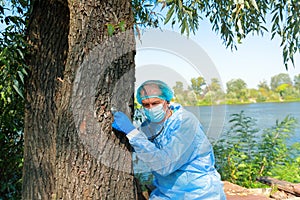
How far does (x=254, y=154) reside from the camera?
497cm

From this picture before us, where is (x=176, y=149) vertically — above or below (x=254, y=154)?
above

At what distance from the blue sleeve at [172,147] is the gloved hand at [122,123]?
0.17 ft

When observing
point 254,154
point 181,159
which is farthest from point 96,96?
point 254,154

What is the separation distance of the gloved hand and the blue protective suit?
4.4 inches

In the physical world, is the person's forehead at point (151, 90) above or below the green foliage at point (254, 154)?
above

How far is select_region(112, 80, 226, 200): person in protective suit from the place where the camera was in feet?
6.32

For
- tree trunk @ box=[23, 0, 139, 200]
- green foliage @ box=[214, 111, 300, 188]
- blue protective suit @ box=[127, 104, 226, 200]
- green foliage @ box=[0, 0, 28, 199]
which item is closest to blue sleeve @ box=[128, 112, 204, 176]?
blue protective suit @ box=[127, 104, 226, 200]

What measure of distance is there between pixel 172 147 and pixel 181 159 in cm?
10

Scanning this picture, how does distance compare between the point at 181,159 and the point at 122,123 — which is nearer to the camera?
the point at 122,123

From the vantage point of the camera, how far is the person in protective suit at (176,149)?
193 cm

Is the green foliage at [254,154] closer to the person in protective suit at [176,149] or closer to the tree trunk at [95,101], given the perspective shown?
the person in protective suit at [176,149]

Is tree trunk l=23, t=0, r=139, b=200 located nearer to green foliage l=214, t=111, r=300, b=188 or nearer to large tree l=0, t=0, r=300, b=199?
large tree l=0, t=0, r=300, b=199

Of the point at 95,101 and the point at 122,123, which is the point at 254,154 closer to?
the point at 122,123

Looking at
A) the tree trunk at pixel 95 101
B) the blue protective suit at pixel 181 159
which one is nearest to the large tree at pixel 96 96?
the tree trunk at pixel 95 101
